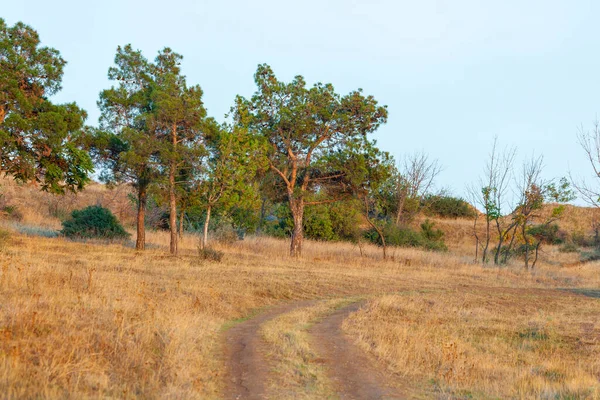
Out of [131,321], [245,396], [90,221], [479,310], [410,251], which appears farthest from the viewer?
[410,251]

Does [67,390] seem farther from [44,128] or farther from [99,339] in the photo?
[44,128]

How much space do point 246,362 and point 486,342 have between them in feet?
23.0

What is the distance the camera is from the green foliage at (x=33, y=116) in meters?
22.4

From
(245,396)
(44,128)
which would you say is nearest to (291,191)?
(44,128)

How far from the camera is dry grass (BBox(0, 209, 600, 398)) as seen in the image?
23.6ft

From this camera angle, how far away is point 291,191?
107 feet

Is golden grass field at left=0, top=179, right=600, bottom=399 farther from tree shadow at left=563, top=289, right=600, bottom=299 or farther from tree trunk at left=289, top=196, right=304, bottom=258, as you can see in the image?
tree trunk at left=289, top=196, right=304, bottom=258

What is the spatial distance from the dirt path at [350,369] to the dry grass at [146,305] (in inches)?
74.5

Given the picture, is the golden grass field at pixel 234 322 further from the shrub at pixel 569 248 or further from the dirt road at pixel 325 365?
the shrub at pixel 569 248

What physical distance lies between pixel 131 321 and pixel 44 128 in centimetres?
1563

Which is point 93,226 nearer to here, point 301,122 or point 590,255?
point 301,122

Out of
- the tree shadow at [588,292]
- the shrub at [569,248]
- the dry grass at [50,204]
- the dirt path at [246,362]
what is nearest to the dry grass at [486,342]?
the dirt path at [246,362]

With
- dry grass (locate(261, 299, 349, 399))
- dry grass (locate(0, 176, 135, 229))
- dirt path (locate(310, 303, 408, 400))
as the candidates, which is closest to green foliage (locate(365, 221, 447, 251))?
dry grass (locate(0, 176, 135, 229))

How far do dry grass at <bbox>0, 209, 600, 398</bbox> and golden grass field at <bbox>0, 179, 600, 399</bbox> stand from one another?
3 centimetres
